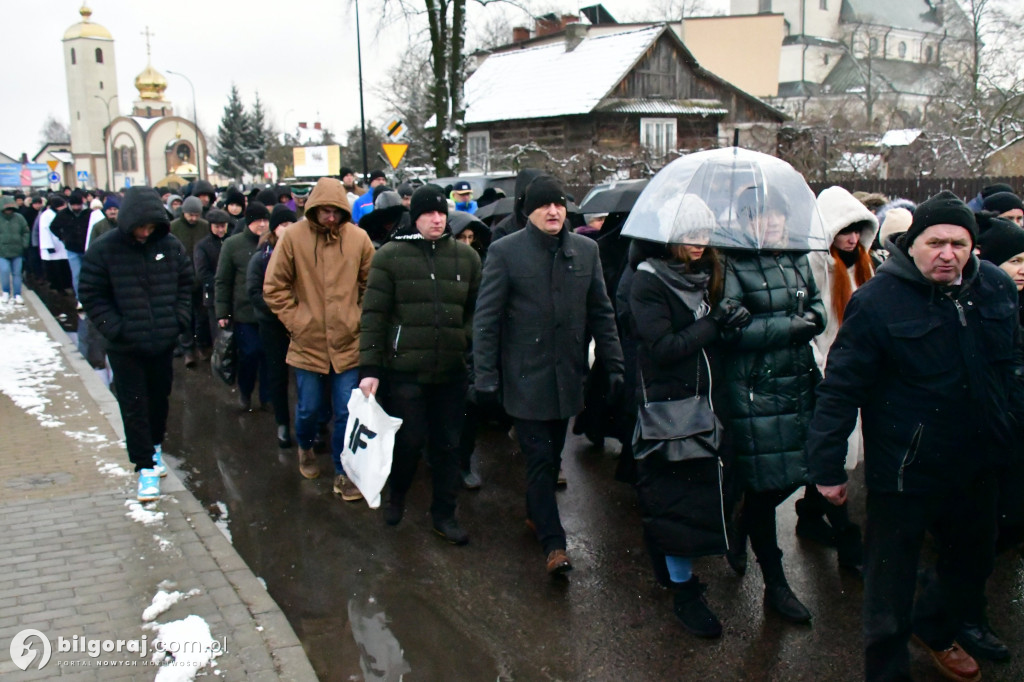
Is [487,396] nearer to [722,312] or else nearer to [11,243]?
[722,312]

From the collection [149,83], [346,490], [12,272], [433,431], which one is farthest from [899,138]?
[149,83]

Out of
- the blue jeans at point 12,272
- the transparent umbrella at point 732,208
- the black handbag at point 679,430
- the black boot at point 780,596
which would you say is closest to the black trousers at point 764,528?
the black boot at point 780,596

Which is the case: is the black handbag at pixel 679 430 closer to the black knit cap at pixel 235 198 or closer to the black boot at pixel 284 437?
the black boot at pixel 284 437

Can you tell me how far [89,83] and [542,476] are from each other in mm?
109813

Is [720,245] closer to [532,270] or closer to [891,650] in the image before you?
[532,270]

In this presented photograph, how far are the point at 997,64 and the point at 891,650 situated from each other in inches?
1227

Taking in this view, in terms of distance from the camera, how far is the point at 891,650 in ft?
11.7

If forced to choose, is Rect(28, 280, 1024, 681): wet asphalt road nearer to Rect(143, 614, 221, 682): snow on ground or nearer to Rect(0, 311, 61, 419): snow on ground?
Rect(143, 614, 221, 682): snow on ground

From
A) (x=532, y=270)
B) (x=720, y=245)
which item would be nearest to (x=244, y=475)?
(x=532, y=270)

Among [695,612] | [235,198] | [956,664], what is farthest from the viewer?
[235,198]

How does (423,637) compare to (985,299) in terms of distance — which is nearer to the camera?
(985,299)

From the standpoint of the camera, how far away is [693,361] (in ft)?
13.6

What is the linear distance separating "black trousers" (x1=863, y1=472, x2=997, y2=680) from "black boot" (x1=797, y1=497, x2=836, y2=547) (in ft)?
5.31

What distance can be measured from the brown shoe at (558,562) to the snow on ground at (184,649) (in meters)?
1.75
